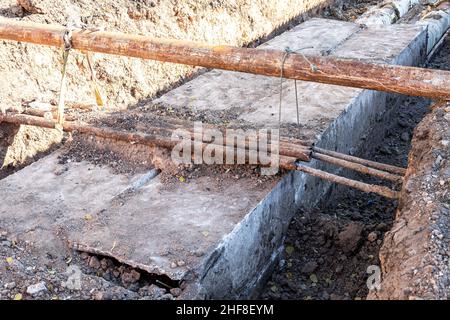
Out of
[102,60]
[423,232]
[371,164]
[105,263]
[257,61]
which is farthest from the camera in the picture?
[102,60]

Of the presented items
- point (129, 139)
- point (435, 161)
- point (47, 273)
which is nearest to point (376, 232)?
point (435, 161)

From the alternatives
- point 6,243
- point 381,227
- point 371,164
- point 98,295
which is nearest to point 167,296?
point 98,295

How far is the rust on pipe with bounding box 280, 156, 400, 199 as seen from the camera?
358 cm

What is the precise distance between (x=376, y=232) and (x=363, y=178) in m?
1.54

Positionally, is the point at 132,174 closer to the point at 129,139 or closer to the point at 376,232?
the point at 129,139

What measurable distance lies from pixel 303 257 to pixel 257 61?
151 cm

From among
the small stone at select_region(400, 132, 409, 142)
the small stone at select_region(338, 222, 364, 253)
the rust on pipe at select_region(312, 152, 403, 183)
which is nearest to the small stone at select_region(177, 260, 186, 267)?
the rust on pipe at select_region(312, 152, 403, 183)

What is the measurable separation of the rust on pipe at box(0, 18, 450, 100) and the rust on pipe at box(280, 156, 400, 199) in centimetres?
61

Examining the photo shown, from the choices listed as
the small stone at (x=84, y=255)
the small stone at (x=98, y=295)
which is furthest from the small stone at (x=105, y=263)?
the small stone at (x=98, y=295)

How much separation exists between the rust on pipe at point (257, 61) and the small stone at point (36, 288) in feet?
5.84

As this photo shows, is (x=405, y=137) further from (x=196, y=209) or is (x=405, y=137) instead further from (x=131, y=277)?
(x=131, y=277)

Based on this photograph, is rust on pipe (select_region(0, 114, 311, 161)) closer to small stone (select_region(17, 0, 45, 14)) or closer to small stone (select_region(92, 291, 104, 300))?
small stone (select_region(17, 0, 45, 14))

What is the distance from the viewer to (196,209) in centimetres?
367

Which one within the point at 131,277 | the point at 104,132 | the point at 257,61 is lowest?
the point at 131,277
